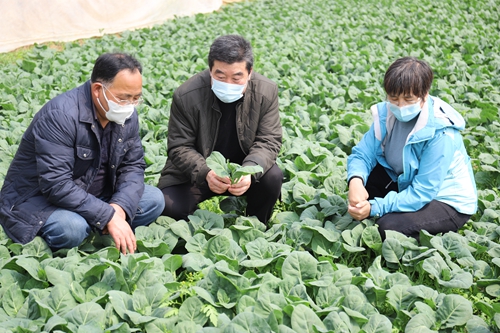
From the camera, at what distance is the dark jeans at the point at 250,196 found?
4074 millimetres

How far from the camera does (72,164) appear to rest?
3428 mm

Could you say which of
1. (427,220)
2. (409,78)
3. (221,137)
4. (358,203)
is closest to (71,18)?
(221,137)

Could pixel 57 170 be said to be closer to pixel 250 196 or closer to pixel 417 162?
pixel 250 196

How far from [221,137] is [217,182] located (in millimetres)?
447

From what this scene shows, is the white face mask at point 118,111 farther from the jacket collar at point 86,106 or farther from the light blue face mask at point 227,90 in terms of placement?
the light blue face mask at point 227,90

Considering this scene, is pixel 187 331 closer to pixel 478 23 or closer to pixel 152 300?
pixel 152 300

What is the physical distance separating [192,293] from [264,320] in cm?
52

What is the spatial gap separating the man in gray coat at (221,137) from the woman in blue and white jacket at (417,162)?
0.65 metres

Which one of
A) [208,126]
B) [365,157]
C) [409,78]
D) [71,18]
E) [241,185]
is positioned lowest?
[71,18]

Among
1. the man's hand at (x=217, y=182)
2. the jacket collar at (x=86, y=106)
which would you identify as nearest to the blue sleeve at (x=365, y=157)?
the man's hand at (x=217, y=182)

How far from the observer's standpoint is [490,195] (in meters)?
4.31

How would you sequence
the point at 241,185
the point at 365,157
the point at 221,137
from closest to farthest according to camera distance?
1. the point at 241,185
2. the point at 365,157
3. the point at 221,137

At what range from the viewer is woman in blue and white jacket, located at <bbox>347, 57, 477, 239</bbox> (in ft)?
11.6

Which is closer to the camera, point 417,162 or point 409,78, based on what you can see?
point 409,78
